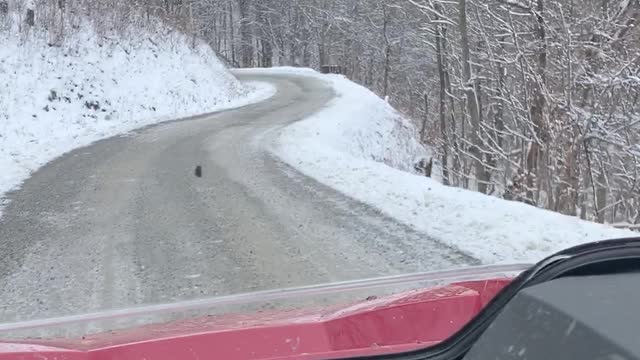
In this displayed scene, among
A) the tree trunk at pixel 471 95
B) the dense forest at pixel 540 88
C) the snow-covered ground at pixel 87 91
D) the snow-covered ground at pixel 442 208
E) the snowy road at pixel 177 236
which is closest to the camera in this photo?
the snowy road at pixel 177 236

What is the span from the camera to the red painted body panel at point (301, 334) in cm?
210

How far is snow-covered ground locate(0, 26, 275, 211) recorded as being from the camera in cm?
1377

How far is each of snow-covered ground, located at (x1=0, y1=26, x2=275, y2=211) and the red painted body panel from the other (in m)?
7.55

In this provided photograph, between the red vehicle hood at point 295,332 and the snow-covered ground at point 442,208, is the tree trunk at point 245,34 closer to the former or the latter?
the snow-covered ground at point 442,208

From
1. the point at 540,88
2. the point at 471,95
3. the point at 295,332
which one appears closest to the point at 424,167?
the point at 471,95

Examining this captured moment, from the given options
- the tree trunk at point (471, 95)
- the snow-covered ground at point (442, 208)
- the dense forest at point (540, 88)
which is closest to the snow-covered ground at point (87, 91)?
the dense forest at point (540, 88)

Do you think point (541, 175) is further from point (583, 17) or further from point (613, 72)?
point (583, 17)

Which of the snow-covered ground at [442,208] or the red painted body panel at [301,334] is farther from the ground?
the red painted body panel at [301,334]

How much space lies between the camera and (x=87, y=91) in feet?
58.0

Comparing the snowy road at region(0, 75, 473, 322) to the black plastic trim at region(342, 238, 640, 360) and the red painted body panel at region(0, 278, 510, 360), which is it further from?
the black plastic trim at region(342, 238, 640, 360)

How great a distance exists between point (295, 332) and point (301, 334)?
0.08ft

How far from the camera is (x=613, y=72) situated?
1148 cm

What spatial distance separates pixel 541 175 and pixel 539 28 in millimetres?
3535

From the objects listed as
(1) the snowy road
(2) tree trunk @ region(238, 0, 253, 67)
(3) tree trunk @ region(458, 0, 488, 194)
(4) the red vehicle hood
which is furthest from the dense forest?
(2) tree trunk @ region(238, 0, 253, 67)
